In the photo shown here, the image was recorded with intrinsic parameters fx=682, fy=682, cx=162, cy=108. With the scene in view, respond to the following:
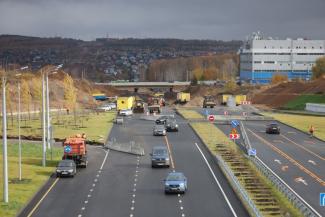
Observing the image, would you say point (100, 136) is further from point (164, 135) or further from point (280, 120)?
point (280, 120)

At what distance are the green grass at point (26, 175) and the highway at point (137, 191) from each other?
1201 millimetres

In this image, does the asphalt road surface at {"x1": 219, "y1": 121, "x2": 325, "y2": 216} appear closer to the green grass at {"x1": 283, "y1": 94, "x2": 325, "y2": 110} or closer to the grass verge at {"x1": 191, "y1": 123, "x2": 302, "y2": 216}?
the grass verge at {"x1": 191, "y1": 123, "x2": 302, "y2": 216}

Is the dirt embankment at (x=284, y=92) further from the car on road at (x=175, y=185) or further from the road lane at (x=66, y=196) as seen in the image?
the car on road at (x=175, y=185)

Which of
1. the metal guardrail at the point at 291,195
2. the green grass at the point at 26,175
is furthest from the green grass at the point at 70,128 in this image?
the metal guardrail at the point at 291,195

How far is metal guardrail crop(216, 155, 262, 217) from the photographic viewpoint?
37.9m

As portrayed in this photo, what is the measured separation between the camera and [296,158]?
6481 cm

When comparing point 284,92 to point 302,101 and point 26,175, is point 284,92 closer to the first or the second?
point 302,101

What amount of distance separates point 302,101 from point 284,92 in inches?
985

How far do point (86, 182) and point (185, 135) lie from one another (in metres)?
37.7

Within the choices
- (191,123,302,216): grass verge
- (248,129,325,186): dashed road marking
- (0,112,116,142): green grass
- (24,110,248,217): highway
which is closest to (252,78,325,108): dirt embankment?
(0,112,116,142): green grass

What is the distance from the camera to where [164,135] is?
291 feet

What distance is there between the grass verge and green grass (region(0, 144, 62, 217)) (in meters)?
14.6

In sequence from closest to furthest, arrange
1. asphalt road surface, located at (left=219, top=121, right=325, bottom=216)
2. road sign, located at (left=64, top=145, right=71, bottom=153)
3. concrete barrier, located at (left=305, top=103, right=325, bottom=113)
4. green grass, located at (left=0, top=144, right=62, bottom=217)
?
green grass, located at (left=0, top=144, right=62, bottom=217), asphalt road surface, located at (left=219, top=121, right=325, bottom=216), road sign, located at (left=64, top=145, right=71, bottom=153), concrete barrier, located at (left=305, top=103, right=325, bottom=113)

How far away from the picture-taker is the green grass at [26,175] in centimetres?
4162
